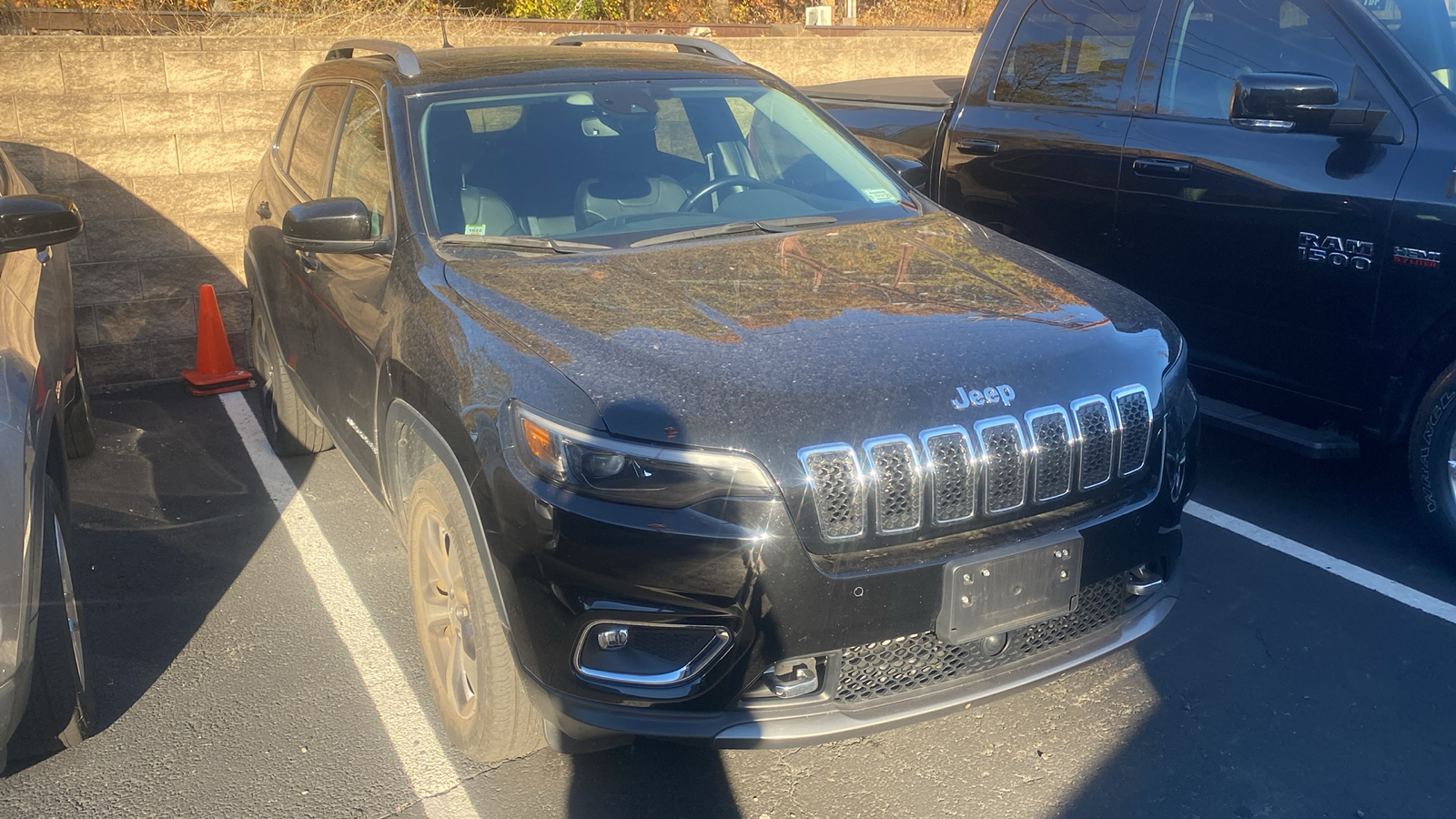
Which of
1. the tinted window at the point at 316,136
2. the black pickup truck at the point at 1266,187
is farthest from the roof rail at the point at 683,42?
the tinted window at the point at 316,136

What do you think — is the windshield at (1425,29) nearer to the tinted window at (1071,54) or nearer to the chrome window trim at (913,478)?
the tinted window at (1071,54)

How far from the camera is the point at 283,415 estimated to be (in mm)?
5250

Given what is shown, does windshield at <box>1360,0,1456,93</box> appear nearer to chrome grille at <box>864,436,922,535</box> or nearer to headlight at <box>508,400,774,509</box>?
chrome grille at <box>864,436,922,535</box>

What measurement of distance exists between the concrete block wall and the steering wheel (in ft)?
13.8

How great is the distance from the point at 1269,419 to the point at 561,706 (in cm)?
315

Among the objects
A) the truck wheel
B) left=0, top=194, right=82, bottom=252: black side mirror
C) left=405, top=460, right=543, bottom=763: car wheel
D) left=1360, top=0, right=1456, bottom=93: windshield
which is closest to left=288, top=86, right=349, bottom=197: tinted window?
left=0, top=194, right=82, bottom=252: black side mirror

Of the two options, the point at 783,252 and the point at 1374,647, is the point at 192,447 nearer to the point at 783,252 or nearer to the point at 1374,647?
the point at 783,252

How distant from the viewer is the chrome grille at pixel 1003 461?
8.66 feet

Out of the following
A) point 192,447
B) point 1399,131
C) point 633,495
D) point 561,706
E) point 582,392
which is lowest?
point 192,447

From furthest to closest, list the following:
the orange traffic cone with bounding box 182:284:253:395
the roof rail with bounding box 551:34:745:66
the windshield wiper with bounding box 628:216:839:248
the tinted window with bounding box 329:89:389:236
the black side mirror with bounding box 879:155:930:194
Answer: the orange traffic cone with bounding box 182:284:253:395 < the roof rail with bounding box 551:34:745:66 < the black side mirror with bounding box 879:155:930:194 < the tinted window with bounding box 329:89:389:236 < the windshield wiper with bounding box 628:216:839:248

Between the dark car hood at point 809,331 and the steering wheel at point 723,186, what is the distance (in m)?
0.34

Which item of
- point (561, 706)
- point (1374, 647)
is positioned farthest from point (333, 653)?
point (1374, 647)

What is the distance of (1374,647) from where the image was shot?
362 cm

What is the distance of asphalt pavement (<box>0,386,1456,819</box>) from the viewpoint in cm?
298
